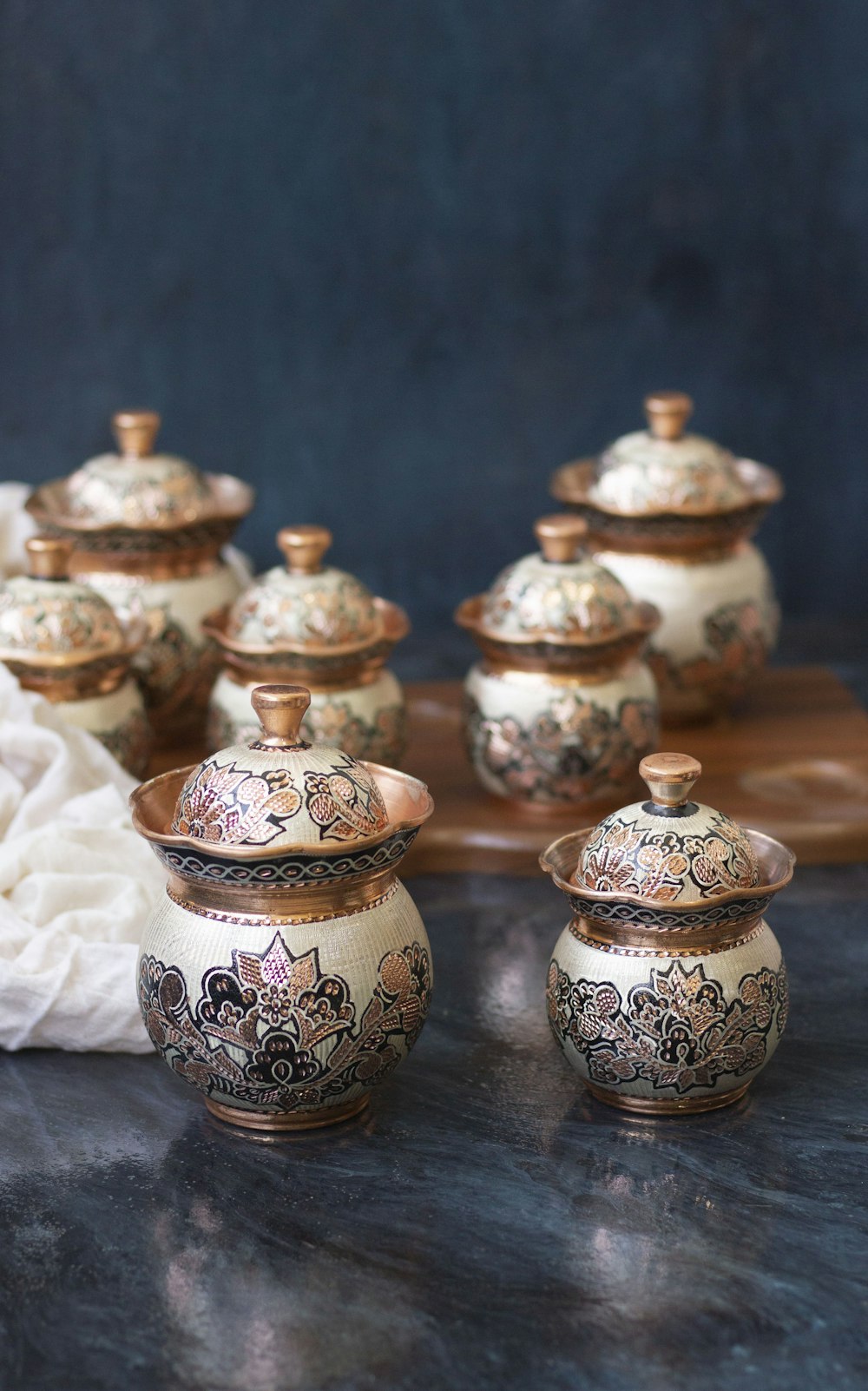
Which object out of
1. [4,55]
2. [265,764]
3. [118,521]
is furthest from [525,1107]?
[4,55]

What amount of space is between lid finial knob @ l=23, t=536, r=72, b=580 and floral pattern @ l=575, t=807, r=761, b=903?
0.84 metres

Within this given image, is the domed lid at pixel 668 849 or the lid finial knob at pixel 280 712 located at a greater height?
the lid finial knob at pixel 280 712

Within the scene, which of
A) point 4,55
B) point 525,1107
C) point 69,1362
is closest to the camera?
point 69,1362

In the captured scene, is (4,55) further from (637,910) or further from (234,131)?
(637,910)

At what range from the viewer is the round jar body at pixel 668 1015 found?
66.1 inches

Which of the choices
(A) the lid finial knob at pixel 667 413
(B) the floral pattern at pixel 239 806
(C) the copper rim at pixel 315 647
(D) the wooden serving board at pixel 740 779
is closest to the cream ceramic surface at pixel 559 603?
(C) the copper rim at pixel 315 647

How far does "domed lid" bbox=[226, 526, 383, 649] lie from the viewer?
2.25 metres

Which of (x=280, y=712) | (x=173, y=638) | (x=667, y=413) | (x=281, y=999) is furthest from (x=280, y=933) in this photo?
(x=667, y=413)

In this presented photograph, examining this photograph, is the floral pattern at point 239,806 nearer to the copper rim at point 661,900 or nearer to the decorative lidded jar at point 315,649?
the copper rim at point 661,900

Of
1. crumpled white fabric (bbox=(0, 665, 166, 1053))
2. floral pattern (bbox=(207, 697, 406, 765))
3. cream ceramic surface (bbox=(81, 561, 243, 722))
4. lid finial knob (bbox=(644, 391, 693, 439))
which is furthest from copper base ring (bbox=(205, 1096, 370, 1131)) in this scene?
lid finial knob (bbox=(644, 391, 693, 439))

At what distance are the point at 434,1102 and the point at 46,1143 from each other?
0.36 metres

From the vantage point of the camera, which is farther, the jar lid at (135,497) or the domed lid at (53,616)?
the jar lid at (135,497)

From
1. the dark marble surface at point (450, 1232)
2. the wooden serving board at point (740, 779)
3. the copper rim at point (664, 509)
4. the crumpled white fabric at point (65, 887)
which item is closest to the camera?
the dark marble surface at point (450, 1232)

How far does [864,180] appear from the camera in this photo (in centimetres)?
343
